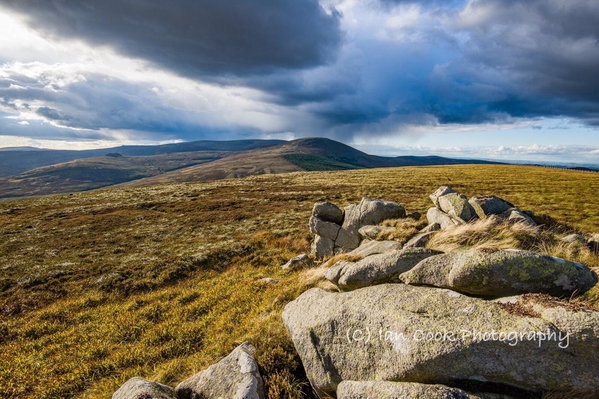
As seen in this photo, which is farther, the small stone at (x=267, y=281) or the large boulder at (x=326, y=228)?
the large boulder at (x=326, y=228)

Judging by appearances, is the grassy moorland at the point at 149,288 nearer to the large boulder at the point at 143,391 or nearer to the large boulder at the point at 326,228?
the large boulder at the point at 143,391

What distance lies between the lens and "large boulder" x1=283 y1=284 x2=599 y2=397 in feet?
18.0

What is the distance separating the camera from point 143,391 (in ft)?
23.3

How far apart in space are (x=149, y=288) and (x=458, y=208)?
2380 cm

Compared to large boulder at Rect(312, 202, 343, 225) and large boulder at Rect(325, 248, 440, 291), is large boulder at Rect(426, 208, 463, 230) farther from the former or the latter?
large boulder at Rect(325, 248, 440, 291)

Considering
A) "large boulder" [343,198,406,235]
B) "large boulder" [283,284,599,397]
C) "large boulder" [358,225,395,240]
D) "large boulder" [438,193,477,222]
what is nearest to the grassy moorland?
"large boulder" [283,284,599,397]

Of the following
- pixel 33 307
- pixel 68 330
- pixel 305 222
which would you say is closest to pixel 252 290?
pixel 68 330

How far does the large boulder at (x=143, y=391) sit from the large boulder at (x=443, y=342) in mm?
3686

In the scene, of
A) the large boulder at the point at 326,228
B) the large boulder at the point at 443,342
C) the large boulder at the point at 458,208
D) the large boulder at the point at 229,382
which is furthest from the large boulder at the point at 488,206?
the large boulder at the point at 229,382

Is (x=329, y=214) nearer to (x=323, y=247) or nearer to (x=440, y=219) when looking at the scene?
(x=323, y=247)

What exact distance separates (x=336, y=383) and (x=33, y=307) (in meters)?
23.8

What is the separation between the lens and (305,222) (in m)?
39.6

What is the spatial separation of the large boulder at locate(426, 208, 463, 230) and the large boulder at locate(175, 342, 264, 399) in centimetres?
1474

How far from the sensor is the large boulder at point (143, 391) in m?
7.02
